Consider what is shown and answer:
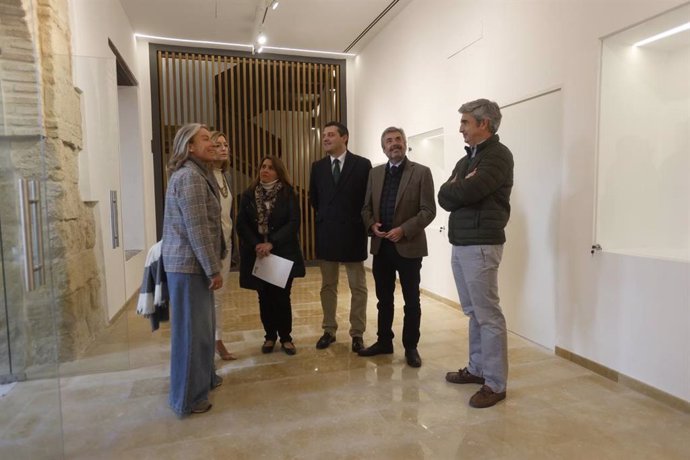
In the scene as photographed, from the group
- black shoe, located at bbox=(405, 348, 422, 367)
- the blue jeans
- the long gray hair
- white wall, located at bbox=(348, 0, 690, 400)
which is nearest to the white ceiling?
white wall, located at bbox=(348, 0, 690, 400)

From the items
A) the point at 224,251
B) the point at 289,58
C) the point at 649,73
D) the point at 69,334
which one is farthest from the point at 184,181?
the point at 289,58

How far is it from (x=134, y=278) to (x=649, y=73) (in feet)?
17.2

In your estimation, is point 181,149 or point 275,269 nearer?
point 181,149

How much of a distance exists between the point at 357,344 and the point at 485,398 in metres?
1.06

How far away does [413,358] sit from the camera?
2910mm

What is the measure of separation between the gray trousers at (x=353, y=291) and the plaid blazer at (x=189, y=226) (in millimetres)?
1144

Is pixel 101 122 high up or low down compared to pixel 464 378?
up

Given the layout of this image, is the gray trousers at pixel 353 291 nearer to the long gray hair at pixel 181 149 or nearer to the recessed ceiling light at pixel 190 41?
the long gray hair at pixel 181 149

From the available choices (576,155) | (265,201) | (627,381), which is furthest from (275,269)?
(627,381)

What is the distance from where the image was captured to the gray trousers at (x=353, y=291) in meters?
3.14

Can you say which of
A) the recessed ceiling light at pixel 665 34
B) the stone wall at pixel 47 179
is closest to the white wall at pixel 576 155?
the recessed ceiling light at pixel 665 34

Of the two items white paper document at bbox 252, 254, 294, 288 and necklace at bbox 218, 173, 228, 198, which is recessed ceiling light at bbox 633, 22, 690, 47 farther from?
necklace at bbox 218, 173, 228, 198

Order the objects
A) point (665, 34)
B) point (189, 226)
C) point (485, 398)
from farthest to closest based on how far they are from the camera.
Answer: point (665, 34) → point (485, 398) → point (189, 226)

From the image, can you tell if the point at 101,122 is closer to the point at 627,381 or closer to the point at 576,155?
the point at 576,155
